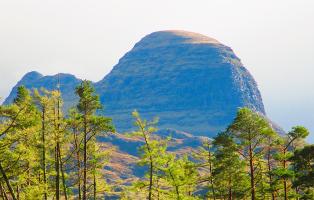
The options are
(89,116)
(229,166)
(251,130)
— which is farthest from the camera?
(229,166)

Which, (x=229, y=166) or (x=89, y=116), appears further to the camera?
(x=229, y=166)

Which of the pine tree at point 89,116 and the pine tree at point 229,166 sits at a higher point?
the pine tree at point 89,116

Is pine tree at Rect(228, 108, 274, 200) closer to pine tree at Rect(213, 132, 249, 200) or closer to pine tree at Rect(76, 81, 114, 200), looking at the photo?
pine tree at Rect(213, 132, 249, 200)

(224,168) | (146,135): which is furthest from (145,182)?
(224,168)

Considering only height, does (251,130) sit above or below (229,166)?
above

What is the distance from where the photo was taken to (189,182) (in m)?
41.8

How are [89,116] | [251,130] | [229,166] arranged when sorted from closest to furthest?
[251,130] → [89,116] → [229,166]

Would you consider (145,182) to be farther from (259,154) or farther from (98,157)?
(259,154)

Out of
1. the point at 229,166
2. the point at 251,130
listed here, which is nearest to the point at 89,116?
the point at 229,166

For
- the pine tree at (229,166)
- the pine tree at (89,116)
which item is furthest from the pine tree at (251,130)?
the pine tree at (89,116)

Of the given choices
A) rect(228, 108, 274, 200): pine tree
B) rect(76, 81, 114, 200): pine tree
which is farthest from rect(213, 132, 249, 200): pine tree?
rect(76, 81, 114, 200): pine tree

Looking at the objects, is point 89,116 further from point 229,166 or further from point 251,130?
point 251,130

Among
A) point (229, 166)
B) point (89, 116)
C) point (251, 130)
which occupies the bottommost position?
point (229, 166)

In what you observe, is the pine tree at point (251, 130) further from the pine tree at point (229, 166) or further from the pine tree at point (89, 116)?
the pine tree at point (89, 116)
